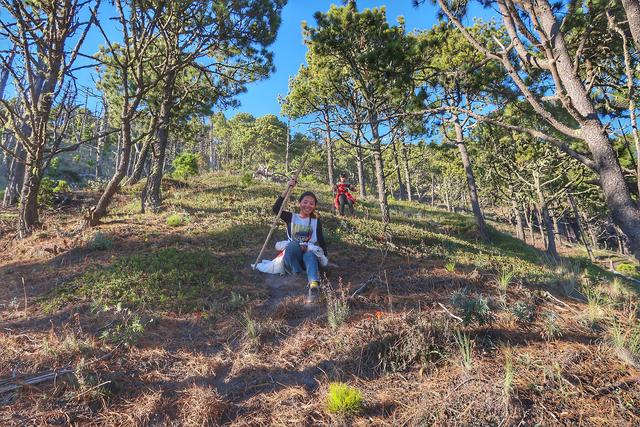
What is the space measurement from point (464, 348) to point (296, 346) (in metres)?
1.69

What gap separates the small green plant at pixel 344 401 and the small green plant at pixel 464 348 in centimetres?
105

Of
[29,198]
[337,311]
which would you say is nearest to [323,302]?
[337,311]

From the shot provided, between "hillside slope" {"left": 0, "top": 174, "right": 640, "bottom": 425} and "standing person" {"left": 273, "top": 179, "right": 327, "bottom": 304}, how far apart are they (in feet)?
1.13

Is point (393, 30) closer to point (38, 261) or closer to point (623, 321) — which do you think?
point (623, 321)

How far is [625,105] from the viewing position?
5.77 m

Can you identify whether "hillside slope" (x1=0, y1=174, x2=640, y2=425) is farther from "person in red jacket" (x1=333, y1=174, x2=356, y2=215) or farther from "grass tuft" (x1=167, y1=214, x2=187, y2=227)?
"person in red jacket" (x1=333, y1=174, x2=356, y2=215)

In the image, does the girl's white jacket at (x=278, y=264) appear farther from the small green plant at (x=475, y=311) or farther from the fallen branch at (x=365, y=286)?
the small green plant at (x=475, y=311)

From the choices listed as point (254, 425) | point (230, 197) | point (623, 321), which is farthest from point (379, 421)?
point (230, 197)

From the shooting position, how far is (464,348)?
10.6 ft

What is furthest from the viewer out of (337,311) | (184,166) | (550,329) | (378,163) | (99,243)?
(184,166)

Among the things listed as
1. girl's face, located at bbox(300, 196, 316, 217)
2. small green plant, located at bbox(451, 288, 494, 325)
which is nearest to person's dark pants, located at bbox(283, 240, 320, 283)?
girl's face, located at bbox(300, 196, 316, 217)

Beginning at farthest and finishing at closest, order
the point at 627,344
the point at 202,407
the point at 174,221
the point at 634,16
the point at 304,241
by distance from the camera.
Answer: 1. the point at 174,221
2. the point at 304,241
3. the point at 634,16
4. the point at 627,344
5. the point at 202,407

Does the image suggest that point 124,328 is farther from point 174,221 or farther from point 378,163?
point 378,163

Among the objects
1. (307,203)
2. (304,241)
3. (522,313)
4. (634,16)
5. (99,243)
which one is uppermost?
(634,16)
